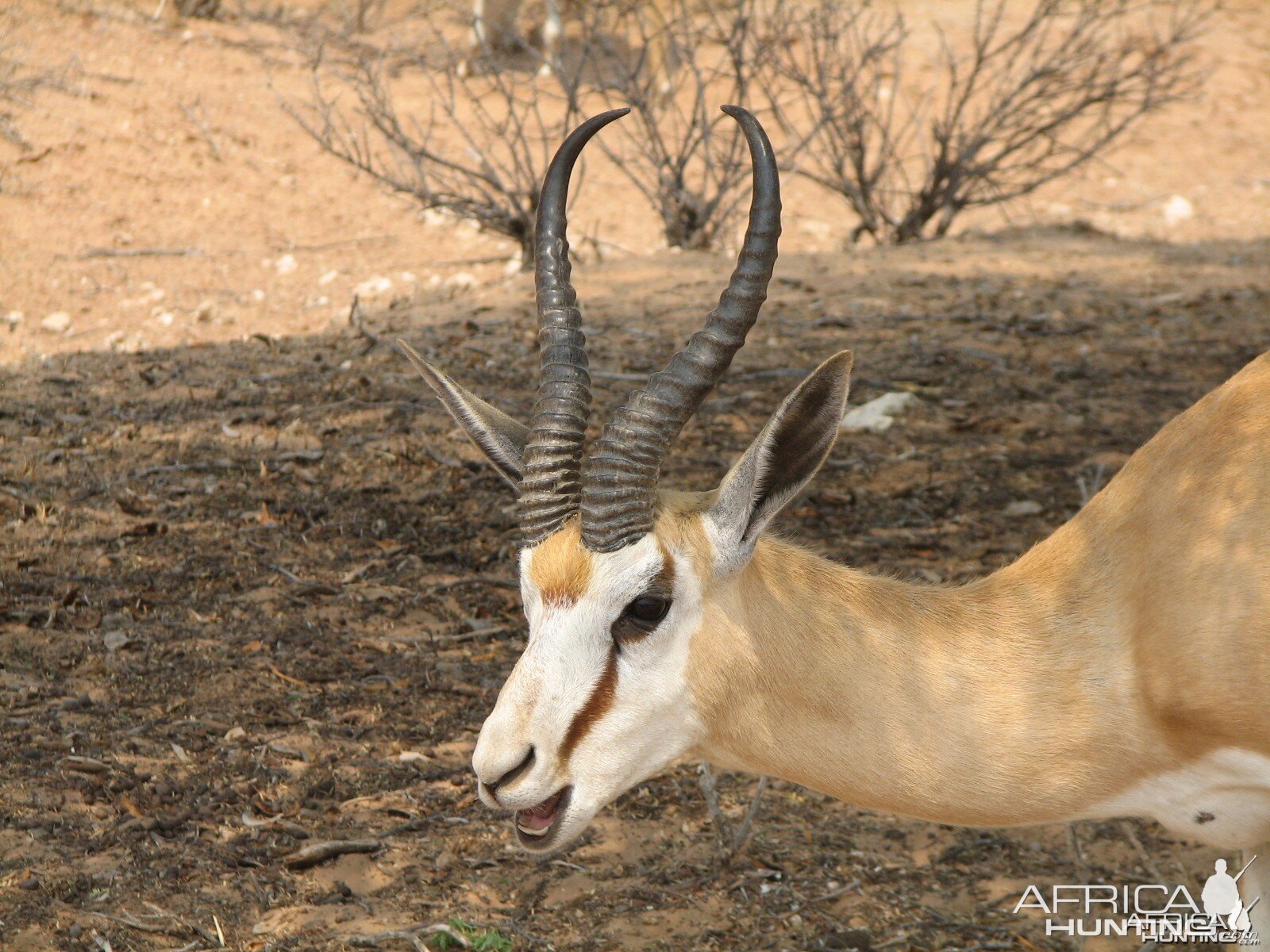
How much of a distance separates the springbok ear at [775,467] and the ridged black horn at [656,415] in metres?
0.18

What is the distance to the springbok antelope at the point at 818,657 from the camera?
314 cm

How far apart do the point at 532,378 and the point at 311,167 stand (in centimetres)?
785

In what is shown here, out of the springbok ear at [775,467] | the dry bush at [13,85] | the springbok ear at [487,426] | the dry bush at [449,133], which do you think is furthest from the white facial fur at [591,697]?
the dry bush at [13,85]

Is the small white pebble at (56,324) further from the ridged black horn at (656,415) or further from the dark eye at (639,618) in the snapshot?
the dark eye at (639,618)

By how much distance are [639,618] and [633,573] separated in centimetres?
13

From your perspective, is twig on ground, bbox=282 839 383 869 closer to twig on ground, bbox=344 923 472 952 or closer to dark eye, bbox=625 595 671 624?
twig on ground, bbox=344 923 472 952

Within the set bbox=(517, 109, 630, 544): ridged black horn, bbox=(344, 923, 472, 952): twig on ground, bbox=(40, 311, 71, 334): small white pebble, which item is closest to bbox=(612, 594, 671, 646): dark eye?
bbox=(517, 109, 630, 544): ridged black horn

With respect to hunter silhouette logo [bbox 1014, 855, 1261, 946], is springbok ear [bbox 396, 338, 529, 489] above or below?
above

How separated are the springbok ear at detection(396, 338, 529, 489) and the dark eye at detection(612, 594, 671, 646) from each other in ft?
1.81

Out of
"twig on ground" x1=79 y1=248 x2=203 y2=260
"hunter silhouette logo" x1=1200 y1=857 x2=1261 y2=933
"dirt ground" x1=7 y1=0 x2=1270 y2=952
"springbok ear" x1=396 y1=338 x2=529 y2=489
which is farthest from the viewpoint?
"twig on ground" x1=79 y1=248 x2=203 y2=260

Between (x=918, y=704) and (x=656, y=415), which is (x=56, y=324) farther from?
(x=918, y=704)

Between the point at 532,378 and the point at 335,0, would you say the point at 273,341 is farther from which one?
the point at 335,0

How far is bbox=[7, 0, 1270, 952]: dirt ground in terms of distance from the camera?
3.99 meters

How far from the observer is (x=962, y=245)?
1061cm
